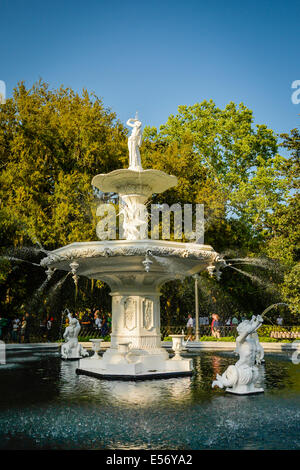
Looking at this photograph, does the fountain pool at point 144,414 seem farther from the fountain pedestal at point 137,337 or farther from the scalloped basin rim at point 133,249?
the scalloped basin rim at point 133,249

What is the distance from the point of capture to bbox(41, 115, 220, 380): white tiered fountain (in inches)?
376

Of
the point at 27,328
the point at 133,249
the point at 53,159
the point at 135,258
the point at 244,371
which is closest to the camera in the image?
the point at 244,371

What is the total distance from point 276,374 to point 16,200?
14.4 m

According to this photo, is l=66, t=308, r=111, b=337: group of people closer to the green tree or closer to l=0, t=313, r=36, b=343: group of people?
l=0, t=313, r=36, b=343: group of people

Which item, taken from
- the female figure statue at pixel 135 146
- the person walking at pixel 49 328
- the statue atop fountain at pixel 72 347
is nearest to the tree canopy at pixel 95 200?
the person walking at pixel 49 328

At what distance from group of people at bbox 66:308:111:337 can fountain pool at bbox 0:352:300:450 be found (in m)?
12.3

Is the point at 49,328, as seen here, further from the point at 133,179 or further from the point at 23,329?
the point at 133,179

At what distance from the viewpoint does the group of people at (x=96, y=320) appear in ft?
73.2

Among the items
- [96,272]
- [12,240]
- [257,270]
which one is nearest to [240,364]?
[96,272]

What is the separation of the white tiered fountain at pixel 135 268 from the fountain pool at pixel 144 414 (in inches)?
30.9

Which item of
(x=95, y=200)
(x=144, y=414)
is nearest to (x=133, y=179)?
(x=144, y=414)

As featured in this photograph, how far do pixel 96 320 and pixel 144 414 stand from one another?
16.9 metres

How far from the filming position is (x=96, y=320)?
22891 mm
